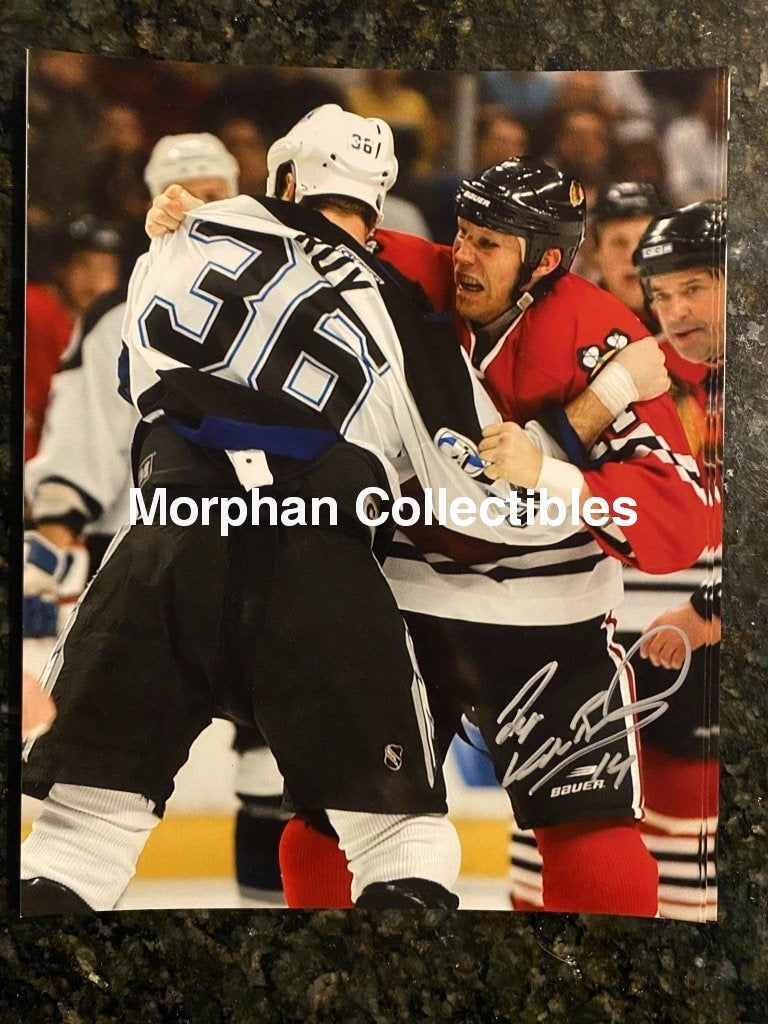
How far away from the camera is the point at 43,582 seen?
647 millimetres

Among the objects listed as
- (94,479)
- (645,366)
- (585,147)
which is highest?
(585,147)

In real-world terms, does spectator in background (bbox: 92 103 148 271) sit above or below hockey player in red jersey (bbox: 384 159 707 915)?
above

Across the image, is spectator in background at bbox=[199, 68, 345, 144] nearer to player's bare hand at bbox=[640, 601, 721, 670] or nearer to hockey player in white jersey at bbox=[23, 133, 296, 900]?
hockey player in white jersey at bbox=[23, 133, 296, 900]

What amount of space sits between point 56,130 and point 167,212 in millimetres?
127

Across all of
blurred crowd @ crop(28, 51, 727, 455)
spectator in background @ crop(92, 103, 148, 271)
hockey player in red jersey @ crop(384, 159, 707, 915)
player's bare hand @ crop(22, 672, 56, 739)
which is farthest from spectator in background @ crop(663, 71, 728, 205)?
player's bare hand @ crop(22, 672, 56, 739)

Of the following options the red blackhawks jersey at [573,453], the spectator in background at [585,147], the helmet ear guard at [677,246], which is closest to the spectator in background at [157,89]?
the red blackhawks jersey at [573,453]

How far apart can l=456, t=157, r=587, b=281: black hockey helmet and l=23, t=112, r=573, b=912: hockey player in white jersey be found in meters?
0.10

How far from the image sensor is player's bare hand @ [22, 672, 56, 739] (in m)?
0.65

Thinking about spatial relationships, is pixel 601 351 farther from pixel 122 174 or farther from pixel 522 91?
pixel 122 174

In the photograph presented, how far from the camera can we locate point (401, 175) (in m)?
0.65

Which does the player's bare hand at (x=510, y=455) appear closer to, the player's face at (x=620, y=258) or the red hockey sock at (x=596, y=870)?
the player's face at (x=620, y=258)

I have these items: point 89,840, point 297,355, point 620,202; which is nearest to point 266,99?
point 297,355

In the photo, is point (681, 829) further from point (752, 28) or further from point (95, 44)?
point (95, 44)

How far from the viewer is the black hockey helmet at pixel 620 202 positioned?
25.8 inches
